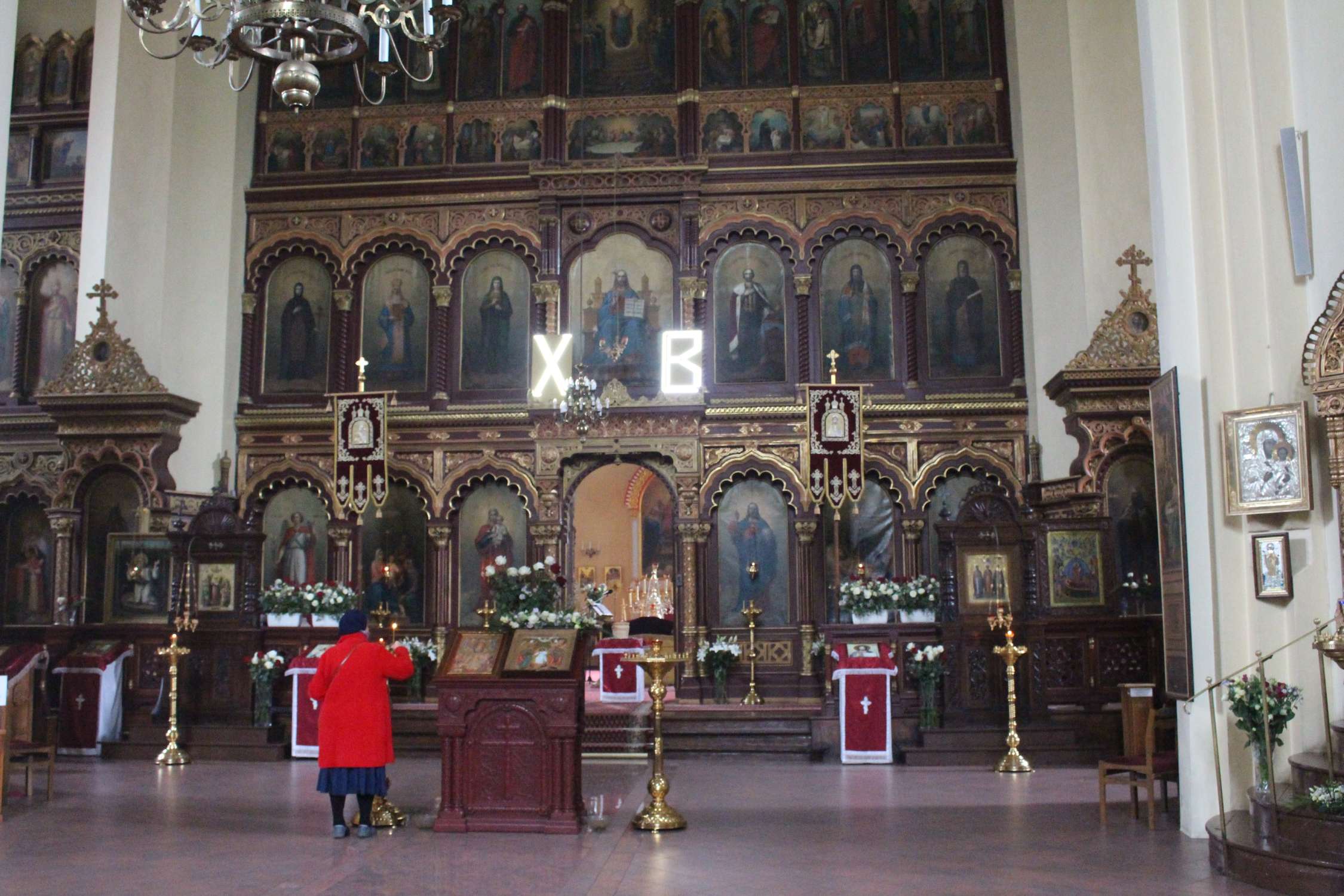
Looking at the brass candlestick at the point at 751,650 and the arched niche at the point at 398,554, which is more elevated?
the arched niche at the point at 398,554

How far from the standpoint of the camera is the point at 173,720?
50.4ft

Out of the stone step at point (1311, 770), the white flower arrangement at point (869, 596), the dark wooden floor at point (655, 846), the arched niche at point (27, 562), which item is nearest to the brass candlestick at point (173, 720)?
the dark wooden floor at point (655, 846)

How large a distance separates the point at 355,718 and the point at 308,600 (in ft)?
25.1

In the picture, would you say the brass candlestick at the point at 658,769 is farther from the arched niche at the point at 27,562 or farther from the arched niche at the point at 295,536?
the arched niche at the point at 27,562

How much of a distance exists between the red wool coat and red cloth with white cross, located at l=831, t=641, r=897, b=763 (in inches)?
263

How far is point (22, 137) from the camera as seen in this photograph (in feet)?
66.7

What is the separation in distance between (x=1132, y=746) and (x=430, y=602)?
10.9m

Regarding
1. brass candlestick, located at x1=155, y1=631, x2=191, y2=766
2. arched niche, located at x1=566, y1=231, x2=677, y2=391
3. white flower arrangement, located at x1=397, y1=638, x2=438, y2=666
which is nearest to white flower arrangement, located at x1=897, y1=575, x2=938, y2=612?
arched niche, located at x1=566, y1=231, x2=677, y2=391

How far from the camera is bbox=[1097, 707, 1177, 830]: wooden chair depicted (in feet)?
33.7

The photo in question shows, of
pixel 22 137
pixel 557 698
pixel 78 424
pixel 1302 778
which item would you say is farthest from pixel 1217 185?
pixel 22 137

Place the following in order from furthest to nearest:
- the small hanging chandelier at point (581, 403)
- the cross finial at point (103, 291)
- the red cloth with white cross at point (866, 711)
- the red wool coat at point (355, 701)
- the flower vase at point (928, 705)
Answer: the cross finial at point (103, 291) → the small hanging chandelier at point (581, 403) → the flower vase at point (928, 705) → the red cloth with white cross at point (866, 711) → the red wool coat at point (355, 701)

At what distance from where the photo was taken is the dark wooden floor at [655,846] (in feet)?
26.5

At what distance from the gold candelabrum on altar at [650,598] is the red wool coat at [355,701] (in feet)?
45.0

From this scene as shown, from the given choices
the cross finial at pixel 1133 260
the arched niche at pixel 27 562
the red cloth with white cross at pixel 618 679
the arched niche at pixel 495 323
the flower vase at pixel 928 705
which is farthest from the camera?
the arched niche at pixel 495 323
